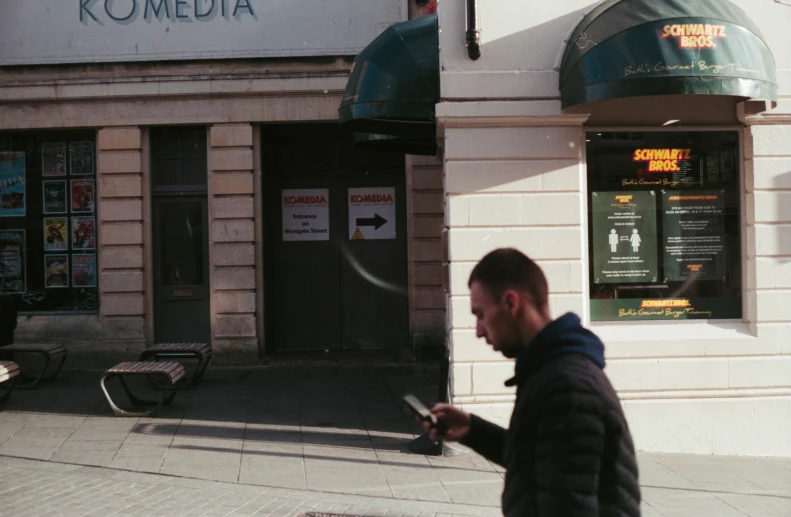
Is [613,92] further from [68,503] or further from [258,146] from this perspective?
[258,146]

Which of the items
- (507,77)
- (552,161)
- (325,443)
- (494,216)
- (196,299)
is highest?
(507,77)

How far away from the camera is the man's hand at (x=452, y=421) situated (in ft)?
9.32

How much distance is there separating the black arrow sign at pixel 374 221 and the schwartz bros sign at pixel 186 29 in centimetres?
262

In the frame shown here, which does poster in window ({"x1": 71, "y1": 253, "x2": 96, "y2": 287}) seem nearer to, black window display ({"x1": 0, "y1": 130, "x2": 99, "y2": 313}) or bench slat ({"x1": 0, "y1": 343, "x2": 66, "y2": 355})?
black window display ({"x1": 0, "y1": 130, "x2": 99, "y2": 313})

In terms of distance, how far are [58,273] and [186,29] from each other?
434 centimetres

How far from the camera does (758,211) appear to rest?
8.57 m

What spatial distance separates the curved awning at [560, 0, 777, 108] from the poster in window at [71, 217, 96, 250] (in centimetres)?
898

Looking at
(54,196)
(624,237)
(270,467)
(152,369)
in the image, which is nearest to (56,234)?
(54,196)

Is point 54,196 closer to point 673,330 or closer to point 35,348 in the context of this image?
point 35,348

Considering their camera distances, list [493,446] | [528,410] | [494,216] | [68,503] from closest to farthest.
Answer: [528,410] → [493,446] → [68,503] → [494,216]

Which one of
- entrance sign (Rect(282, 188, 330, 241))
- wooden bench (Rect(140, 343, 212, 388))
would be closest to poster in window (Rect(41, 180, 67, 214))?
entrance sign (Rect(282, 188, 330, 241))

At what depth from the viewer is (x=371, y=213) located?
571 inches

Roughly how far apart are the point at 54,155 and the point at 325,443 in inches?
316

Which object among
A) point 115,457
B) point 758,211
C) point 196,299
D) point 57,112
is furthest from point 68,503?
point 57,112
